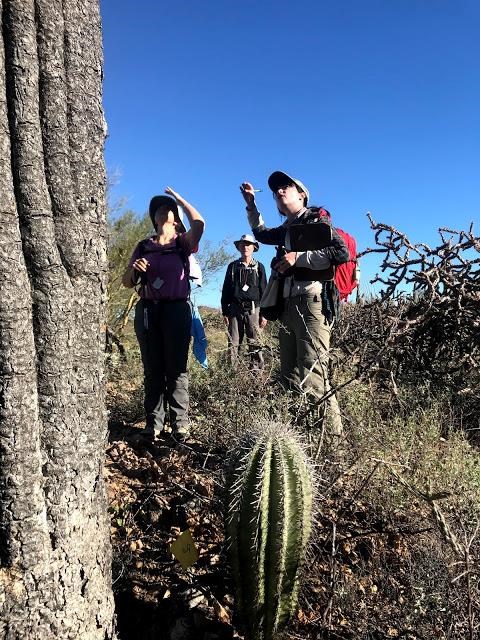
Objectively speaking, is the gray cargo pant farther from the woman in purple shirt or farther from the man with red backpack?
the woman in purple shirt

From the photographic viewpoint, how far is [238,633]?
7.09ft

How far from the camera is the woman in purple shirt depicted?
4.24 m

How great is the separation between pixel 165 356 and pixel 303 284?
128cm

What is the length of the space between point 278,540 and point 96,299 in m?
1.11

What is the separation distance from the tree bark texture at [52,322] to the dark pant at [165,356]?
2298 millimetres

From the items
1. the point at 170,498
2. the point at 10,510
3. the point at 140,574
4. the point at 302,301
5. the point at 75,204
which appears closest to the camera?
the point at 10,510

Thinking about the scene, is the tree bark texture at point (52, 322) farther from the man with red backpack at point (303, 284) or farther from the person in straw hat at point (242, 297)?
the person in straw hat at point (242, 297)

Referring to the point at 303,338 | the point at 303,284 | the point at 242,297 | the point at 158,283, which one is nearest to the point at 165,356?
the point at 158,283

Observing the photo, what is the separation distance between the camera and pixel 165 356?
430cm

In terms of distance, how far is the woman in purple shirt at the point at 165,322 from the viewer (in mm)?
4242

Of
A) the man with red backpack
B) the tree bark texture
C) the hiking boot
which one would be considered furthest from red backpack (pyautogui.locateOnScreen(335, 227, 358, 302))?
the tree bark texture

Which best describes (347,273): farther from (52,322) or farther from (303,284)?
(52,322)

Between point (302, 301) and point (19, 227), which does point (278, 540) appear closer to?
point (19, 227)

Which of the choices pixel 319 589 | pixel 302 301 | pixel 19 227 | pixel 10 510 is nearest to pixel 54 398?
pixel 10 510
